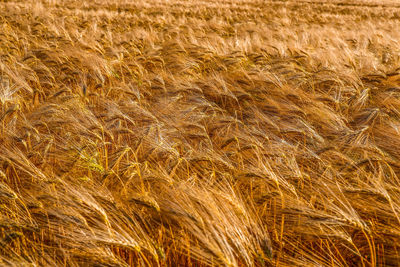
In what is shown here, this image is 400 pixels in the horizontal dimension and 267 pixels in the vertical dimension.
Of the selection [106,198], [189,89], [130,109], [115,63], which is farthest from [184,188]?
[115,63]

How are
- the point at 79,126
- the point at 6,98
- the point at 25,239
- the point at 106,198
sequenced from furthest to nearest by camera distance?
the point at 6,98 < the point at 79,126 < the point at 106,198 < the point at 25,239

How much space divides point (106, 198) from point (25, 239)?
28cm

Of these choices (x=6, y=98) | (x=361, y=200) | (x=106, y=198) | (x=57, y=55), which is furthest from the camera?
(x=57, y=55)

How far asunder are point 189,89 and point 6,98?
1216mm

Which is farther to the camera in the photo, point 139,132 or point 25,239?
point 139,132

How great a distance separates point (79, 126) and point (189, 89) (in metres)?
1.01

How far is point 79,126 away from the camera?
5.66 ft

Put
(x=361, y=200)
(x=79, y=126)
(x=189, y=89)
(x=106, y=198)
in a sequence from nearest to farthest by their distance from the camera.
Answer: (x=106, y=198) < (x=361, y=200) < (x=79, y=126) < (x=189, y=89)

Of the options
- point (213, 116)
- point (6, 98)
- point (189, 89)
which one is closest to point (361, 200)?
point (213, 116)

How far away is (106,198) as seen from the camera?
1.19 m

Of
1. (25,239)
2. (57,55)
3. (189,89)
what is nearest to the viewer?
(25,239)

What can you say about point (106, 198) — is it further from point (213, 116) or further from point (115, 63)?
point (115, 63)

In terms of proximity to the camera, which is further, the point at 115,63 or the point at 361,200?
the point at 115,63

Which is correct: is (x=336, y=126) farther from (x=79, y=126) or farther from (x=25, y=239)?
(x=25, y=239)
